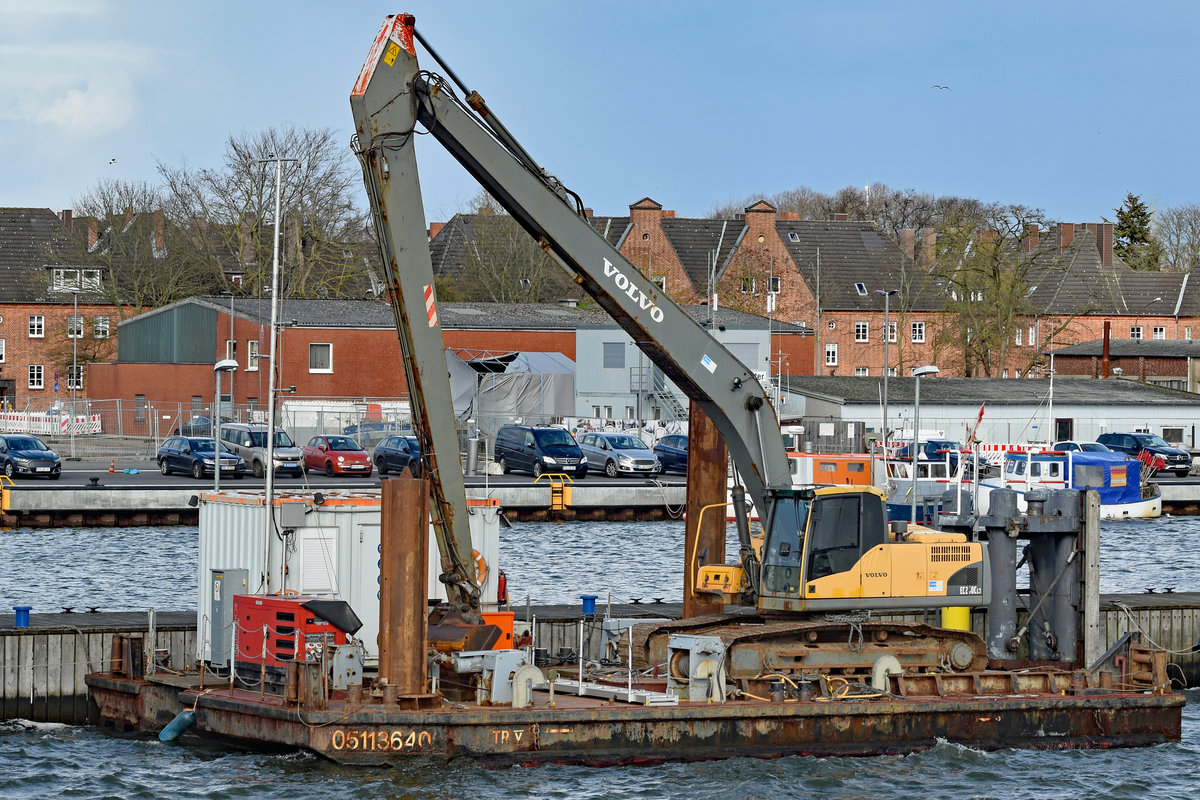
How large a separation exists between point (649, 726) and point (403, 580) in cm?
350

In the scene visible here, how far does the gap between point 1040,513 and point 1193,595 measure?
892cm

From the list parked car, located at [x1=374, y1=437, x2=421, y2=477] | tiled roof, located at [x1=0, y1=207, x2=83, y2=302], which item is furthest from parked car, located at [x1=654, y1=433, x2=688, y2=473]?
tiled roof, located at [x1=0, y1=207, x2=83, y2=302]

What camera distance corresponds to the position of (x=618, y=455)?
6059 centimetres

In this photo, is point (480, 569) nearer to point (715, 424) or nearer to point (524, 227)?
point (715, 424)

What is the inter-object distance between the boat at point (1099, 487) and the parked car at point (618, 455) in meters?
12.4

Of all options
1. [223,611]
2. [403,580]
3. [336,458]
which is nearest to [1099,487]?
[336,458]

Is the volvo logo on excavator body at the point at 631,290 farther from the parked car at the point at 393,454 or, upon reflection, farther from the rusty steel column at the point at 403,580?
the parked car at the point at 393,454

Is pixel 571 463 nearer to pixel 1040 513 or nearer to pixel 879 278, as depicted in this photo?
pixel 1040 513

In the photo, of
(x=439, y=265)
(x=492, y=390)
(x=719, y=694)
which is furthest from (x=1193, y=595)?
(x=439, y=265)

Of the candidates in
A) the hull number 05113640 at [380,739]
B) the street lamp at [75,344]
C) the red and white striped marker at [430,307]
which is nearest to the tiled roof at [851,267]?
the street lamp at [75,344]

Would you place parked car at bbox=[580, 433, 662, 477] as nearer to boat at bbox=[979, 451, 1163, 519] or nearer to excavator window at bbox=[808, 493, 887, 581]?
boat at bbox=[979, 451, 1163, 519]

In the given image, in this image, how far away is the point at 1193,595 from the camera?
32.1 metres

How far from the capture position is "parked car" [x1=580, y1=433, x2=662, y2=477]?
6038 cm

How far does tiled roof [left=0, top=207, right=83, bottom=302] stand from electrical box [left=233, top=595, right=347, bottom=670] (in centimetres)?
7671
